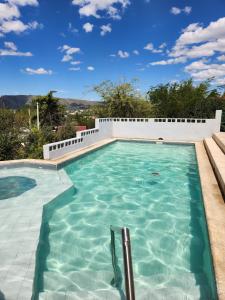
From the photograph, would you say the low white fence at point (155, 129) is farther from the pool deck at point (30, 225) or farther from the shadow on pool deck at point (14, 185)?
the pool deck at point (30, 225)

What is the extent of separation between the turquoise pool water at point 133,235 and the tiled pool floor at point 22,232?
31 centimetres

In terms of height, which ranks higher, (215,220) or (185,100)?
(185,100)

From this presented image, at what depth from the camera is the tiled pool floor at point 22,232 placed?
9.01 feet

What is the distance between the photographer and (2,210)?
16.0 ft

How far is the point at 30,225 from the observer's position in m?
4.17

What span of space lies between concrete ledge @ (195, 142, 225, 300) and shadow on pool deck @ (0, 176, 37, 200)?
4364mm

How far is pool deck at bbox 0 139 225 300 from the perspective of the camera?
2738mm

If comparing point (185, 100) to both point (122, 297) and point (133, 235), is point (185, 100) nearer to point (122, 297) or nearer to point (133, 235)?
point (133, 235)

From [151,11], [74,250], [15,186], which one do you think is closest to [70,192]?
[15,186]

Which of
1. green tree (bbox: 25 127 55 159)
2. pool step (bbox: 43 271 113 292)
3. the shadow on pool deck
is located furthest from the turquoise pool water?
green tree (bbox: 25 127 55 159)

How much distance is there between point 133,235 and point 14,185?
12.5 feet

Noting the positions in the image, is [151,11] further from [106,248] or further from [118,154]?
[106,248]

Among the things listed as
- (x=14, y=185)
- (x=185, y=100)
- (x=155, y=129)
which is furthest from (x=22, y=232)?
(x=185, y=100)

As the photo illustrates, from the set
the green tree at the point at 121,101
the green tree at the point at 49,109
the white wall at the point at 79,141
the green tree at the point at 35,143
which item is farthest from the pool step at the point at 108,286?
the green tree at the point at 49,109
